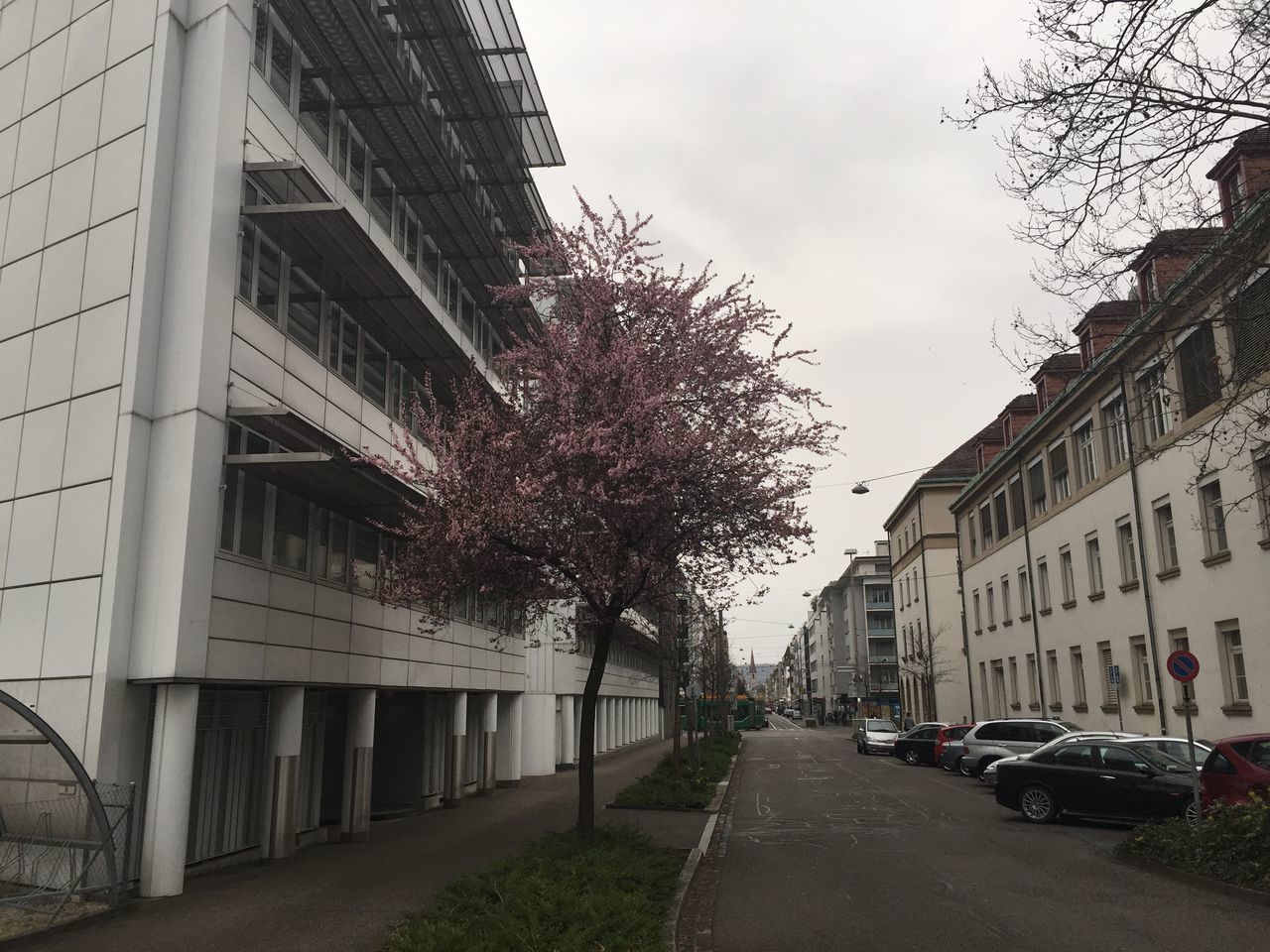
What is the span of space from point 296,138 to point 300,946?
11.3 meters

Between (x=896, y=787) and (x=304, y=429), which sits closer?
(x=304, y=429)

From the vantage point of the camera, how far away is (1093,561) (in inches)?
1252

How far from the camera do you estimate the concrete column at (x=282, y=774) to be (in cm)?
1472

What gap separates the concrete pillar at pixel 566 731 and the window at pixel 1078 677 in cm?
1664

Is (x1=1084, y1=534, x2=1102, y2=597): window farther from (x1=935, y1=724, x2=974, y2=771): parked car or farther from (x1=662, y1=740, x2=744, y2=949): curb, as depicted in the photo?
(x1=662, y1=740, x2=744, y2=949): curb

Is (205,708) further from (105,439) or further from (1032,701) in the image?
(1032,701)

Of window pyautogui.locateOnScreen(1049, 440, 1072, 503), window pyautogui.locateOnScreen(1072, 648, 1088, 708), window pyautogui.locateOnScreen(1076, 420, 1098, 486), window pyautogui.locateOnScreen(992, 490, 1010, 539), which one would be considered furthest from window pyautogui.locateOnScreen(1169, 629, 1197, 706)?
window pyautogui.locateOnScreen(992, 490, 1010, 539)

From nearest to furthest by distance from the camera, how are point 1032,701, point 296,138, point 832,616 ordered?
point 296,138 → point 1032,701 → point 832,616

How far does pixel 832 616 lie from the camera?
125m

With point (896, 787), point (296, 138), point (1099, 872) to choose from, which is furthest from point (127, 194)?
point (896, 787)

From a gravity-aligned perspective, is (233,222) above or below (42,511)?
above

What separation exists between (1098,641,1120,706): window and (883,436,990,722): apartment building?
71.9ft

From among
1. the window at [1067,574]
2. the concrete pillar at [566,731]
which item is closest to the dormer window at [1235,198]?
the window at [1067,574]

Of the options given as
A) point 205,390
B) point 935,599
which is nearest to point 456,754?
point 205,390
